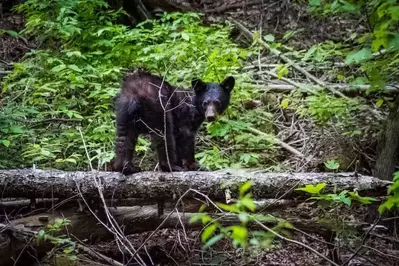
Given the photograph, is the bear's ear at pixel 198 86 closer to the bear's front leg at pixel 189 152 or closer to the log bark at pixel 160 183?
the bear's front leg at pixel 189 152

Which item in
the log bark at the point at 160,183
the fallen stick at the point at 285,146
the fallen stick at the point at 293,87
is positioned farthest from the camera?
the fallen stick at the point at 293,87

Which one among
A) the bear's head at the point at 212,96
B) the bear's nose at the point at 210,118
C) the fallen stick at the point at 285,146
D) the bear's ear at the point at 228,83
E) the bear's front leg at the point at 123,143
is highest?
the bear's ear at the point at 228,83

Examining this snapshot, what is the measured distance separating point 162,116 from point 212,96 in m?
1.09

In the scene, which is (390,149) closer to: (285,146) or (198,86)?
(285,146)

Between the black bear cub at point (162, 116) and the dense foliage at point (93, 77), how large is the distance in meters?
0.39

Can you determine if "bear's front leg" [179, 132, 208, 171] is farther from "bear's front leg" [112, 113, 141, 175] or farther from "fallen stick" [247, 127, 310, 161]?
"fallen stick" [247, 127, 310, 161]

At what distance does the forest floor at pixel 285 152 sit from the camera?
5938mm

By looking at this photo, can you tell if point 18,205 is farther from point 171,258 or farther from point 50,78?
point 50,78

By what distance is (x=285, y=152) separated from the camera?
26.5 ft

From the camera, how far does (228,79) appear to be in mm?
7121

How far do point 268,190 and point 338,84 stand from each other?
4.14m

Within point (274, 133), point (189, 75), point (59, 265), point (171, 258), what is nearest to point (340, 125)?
point (274, 133)

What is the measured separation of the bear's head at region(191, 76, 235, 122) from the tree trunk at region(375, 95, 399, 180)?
221 centimetres

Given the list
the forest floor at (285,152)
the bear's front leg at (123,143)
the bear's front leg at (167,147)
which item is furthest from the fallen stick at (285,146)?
the bear's front leg at (123,143)
